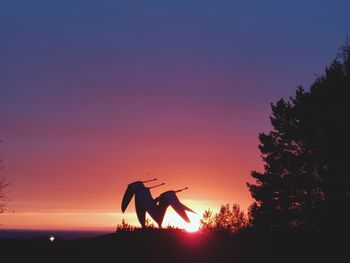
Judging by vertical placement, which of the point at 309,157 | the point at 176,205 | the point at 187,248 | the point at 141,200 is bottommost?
the point at 187,248

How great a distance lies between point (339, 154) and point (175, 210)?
31.8 metres

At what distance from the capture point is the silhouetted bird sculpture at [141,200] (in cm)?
733

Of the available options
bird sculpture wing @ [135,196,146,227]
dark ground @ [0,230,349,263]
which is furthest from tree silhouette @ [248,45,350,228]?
bird sculpture wing @ [135,196,146,227]

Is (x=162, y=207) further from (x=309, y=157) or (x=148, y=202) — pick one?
(x=309, y=157)

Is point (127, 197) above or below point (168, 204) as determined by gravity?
above

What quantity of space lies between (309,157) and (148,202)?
32.4 meters

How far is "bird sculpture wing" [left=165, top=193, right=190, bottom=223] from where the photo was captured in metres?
7.02

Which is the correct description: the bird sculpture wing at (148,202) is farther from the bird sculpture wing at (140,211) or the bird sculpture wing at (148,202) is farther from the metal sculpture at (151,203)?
the bird sculpture wing at (140,211)

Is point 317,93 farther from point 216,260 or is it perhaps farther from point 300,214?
point 216,260

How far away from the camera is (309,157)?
125 ft

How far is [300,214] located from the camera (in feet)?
122

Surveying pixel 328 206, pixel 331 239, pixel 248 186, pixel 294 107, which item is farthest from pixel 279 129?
pixel 331 239

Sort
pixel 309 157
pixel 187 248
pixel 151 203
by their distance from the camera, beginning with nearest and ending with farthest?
1. pixel 151 203
2. pixel 187 248
3. pixel 309 157

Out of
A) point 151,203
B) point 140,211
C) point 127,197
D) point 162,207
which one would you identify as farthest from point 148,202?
point 127,197
